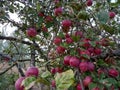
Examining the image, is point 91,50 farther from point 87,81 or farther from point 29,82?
point 29,82

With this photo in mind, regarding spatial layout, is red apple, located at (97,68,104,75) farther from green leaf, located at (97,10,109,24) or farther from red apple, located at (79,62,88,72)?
green leaf, located at (97,10,109,24)

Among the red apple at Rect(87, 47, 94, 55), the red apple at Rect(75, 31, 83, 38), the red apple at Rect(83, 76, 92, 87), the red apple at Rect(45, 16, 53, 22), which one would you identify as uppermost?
the red apple at Rect(45, 16, 53, 22)

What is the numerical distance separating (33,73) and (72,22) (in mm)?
679

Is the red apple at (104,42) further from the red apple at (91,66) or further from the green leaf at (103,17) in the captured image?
the red apple at (91,66)

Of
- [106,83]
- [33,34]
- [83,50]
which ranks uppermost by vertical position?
[33,34]

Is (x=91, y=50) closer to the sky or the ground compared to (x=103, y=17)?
closer to the ground

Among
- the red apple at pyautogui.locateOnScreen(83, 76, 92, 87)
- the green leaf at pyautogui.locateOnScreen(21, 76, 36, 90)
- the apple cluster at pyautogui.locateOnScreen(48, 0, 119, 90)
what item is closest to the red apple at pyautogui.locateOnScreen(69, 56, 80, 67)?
the apple cluster at pyautogui.locateOnScreen(48, 0, 119, 90)

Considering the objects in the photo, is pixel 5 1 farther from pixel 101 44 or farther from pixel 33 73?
pixel 33 73

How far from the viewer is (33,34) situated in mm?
2982

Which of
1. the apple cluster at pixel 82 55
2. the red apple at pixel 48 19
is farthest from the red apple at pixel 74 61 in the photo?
the red apple at pixel 48 19

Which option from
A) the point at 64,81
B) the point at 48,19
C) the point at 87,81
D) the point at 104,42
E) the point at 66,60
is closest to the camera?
the point at 64,81

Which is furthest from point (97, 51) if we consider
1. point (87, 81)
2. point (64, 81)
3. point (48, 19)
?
point (48, 19)

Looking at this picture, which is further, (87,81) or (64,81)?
(87,81)

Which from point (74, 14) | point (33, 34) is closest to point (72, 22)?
point (74, 14)
